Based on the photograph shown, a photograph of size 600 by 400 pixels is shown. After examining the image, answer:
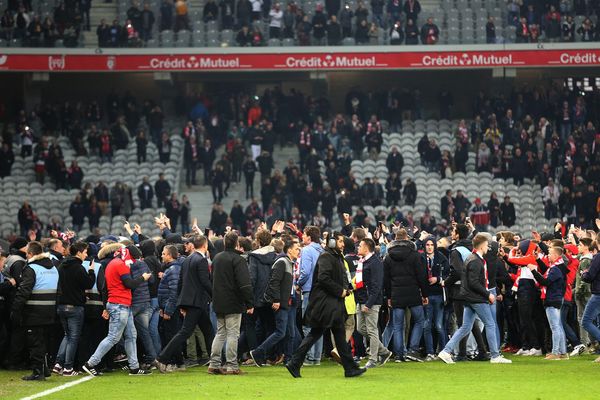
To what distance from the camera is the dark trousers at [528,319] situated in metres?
16.7

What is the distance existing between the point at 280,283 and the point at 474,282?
245cm

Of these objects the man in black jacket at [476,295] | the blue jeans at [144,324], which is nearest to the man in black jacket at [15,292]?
the blue jeans at [144,324]

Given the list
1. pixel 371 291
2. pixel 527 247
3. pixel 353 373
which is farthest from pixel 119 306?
pixel 527 247

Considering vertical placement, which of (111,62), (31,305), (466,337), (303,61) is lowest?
(466,337)

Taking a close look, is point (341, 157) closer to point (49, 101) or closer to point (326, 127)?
point (326, 127)

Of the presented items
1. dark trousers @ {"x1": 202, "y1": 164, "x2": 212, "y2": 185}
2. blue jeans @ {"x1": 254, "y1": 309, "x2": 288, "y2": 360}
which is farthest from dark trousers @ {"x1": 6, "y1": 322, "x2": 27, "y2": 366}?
dark trousers @ {"x1": 202, "y1": 164, "x2": 212, "y2": 185}

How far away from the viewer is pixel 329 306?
1384 centimetres

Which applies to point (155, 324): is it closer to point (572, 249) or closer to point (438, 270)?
point (438, 270)

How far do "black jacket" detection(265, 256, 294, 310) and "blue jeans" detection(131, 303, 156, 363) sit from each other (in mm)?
1552

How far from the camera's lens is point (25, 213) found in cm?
3203

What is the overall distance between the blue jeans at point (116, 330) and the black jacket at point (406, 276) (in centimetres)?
343

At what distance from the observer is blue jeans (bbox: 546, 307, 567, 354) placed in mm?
16078

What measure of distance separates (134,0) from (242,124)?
6236 mm

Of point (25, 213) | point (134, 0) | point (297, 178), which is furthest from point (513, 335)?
point (134, 0)
